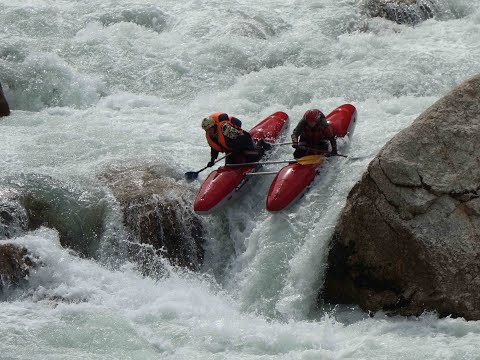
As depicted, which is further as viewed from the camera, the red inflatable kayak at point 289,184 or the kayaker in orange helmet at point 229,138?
the kayaker in orange helmet at point 229,138

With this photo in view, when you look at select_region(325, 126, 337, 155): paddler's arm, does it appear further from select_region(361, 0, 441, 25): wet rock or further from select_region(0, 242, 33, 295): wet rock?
select_region(361, 0, 441, 25): wet rock

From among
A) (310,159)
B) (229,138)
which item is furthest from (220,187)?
(310,159)

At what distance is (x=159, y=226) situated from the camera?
8.35m

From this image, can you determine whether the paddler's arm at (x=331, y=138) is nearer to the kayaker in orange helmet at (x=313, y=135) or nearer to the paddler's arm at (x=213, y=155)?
the kayaker in orange helmet at (x=313, y=135)

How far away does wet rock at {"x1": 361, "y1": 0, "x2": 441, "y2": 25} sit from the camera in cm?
1342

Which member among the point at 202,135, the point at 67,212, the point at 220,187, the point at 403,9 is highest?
the point at 403,9

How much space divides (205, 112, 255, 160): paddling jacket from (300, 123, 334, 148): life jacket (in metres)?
0.62

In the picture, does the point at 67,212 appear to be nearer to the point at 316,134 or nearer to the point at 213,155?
the point at 213,155

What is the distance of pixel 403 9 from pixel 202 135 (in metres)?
4.94

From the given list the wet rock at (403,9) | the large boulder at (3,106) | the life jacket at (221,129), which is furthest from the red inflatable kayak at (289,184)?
the wet rock at (403,9)

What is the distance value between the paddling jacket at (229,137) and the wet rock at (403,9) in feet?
17.7

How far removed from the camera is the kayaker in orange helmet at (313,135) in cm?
880

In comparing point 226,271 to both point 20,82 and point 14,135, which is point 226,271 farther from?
point 20,82

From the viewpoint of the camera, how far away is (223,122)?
902 centimetres
